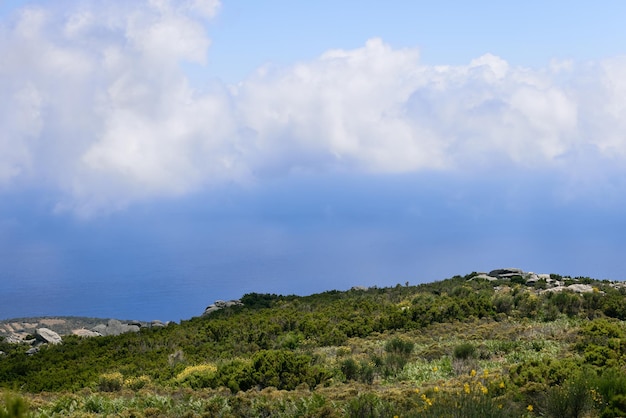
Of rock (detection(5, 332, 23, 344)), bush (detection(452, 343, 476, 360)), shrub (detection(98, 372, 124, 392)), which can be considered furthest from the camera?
rock (detection(5, 332, 23, 344))

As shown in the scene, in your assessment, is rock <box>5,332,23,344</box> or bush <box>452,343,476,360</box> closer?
bush <box>452,343,476,360</box>

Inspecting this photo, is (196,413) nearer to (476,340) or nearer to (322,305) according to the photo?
(476,340)

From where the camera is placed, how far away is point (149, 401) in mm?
11633

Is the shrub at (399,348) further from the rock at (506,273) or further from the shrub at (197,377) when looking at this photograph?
the rock at (506,273)

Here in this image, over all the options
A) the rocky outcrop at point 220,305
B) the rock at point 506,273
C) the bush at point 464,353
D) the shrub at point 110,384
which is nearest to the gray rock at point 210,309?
the rocky outcrop at point 220,305

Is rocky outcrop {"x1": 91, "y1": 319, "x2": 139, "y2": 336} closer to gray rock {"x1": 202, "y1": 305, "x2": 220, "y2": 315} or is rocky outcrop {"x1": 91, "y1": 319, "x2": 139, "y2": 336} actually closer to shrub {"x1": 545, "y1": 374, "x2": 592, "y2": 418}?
gray rock {"x1": 202, "y1": 305, "x2": 220, "y2": 315}

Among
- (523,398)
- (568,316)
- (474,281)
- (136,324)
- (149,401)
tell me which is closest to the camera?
(523,398)

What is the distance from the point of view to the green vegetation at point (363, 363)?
30.4ft

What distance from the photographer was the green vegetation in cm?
927

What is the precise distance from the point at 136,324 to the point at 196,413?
31.6m

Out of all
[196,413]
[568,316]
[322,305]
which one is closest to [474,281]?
[322,305]

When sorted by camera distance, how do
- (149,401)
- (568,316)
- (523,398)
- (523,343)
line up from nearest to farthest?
(523,398) → (149,401) → (523,343) → (568,316)

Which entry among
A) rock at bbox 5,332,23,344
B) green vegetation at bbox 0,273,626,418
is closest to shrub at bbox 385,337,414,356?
green vegetation at bbox 0,273,626,418

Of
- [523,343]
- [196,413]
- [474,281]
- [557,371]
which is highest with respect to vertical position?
[474,281]
